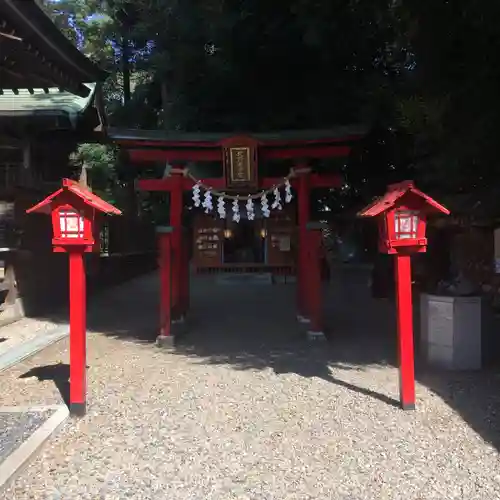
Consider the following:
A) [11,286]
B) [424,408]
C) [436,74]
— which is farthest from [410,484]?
[11,286]

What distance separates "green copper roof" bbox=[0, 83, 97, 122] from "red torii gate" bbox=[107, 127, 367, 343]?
2.97m

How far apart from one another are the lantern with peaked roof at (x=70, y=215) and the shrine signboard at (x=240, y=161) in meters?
4.15

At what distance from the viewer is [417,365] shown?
762 cm

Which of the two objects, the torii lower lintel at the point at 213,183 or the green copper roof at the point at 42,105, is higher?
the green copper roof at the point at 42,105

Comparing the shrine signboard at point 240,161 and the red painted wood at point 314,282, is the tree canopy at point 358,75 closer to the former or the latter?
the shrine signboard at point 240,161

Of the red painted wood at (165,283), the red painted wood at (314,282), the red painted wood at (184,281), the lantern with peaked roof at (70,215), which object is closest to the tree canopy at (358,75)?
the red painted wood at (314,282)

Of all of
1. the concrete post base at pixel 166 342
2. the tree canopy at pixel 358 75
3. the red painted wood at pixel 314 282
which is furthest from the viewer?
the red painted wood at pixel 314 282

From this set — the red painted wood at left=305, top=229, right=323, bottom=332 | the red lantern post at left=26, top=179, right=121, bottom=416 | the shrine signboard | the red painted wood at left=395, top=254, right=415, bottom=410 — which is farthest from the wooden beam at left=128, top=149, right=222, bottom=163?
the red painted wood at left=395, top=254, right=415, bottom=410

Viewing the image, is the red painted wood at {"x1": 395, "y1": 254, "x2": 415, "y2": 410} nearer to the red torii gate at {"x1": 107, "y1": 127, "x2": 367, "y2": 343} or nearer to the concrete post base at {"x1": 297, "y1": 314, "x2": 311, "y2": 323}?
the red torii gate at {"x1": 107, "y1": 127, "x2": 367, "y2": 343}

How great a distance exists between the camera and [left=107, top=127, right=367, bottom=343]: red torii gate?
9464 millimetres

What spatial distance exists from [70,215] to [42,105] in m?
7.78

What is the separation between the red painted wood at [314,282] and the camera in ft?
31.0

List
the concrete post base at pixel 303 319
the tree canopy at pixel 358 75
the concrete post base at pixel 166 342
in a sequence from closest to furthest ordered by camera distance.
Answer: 1. the tree canopy at pixel 358 75
2. the concrete post base at pixel 166 342
3. the concrete post base at pixel 303 319

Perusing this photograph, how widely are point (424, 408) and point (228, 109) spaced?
27.3 feet
